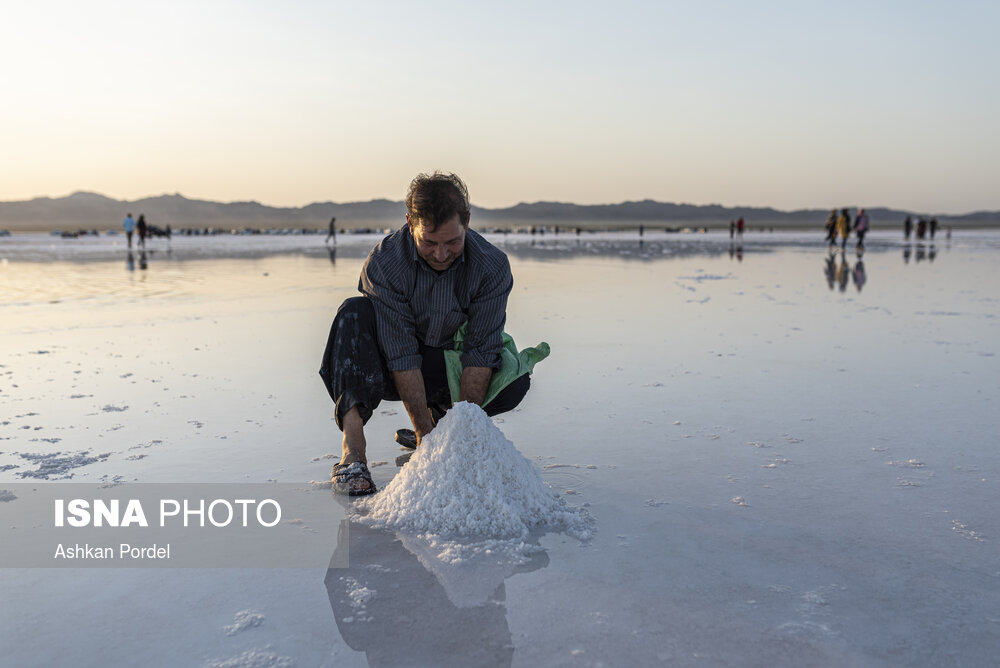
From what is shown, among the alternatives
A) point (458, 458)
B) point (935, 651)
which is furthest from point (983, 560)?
point (458, 458)

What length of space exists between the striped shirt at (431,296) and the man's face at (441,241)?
10cm

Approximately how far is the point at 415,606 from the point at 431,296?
1.37 m

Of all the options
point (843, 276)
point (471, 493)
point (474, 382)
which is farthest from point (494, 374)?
point (843, 276)

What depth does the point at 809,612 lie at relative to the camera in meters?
2.04

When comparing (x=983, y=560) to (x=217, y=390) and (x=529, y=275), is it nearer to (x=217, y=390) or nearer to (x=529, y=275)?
(x=217, y=390)

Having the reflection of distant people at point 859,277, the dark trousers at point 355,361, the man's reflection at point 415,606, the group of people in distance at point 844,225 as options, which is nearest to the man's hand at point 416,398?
the dark trousers at point 355,361

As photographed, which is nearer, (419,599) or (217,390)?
(419,599)

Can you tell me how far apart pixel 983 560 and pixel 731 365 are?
3304mm

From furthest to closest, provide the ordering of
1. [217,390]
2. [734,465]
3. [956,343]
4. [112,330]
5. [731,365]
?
1. [112,330]
2. [956,343]
3. [731,365]
4. [217,390]
5. [734,465]

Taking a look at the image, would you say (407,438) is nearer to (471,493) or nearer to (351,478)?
(351,478)

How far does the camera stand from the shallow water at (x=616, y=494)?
75.7 inches

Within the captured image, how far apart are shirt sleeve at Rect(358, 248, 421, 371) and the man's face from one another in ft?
0.59

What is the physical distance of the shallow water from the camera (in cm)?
192

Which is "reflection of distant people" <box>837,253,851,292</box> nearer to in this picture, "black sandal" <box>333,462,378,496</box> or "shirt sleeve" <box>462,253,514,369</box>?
"shirt sleeve" <box>462,253,514,369</box>
